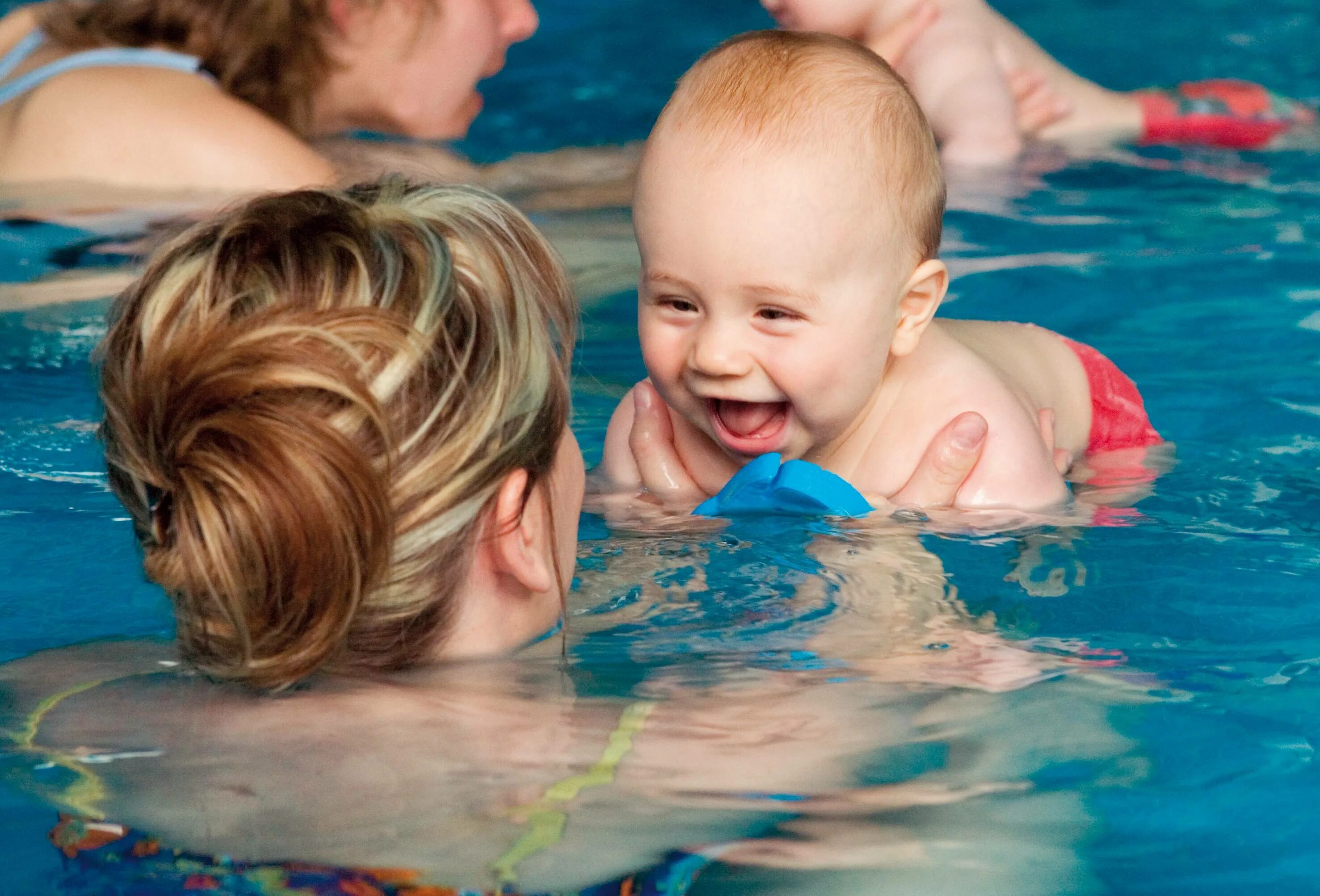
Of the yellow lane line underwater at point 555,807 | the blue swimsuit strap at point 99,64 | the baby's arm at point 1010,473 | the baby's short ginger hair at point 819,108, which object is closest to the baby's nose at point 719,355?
the baby's short ginger hair at point 819,108

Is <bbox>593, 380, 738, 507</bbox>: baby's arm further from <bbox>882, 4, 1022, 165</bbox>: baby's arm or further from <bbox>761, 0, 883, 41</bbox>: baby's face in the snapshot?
<bbox>882, 4, 1022, 165</bbox>: baby's arm

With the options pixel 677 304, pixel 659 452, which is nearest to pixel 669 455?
pixel 659 452

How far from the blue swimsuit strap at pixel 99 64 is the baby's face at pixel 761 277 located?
6.84 feet

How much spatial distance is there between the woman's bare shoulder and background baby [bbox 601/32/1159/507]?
5.40 ft

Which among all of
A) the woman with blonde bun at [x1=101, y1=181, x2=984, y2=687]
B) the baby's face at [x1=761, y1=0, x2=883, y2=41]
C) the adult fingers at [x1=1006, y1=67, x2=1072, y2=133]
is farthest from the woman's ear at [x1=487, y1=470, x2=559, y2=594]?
the adult fingers at [x1=1006, y1=67, x2=1072, y2=133]

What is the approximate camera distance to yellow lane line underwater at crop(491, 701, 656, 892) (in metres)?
1.50

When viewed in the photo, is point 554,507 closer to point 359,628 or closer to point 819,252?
point 359,628

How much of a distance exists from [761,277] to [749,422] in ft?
1.02

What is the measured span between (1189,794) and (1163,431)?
1.53 meters

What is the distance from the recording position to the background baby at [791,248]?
2.24m

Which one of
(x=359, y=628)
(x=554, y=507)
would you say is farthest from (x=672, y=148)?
(x=359, y=628)

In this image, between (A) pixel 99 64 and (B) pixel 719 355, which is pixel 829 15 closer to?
(A) pixel 99 64

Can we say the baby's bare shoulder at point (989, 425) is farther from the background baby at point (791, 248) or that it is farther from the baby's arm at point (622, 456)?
the baby's arm at point (622, 456)

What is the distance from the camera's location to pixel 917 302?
2.46 metres
